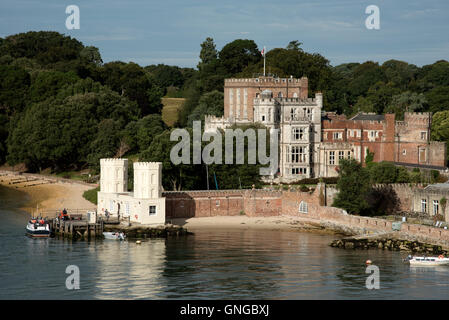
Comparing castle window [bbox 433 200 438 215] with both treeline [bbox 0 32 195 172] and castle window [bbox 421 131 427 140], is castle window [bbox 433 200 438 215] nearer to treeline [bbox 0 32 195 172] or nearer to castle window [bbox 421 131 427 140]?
castle window [bbox 421 131 427 140]

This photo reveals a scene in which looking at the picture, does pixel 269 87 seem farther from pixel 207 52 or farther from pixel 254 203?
pixel 207 52

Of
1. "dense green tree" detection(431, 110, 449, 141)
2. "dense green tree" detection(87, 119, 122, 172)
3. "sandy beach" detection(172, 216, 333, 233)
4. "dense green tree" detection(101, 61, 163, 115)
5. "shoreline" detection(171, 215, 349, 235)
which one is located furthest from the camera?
"dense green tree" detection(101, 61, 163, 115)

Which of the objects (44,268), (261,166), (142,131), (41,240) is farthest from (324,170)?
(44,268)

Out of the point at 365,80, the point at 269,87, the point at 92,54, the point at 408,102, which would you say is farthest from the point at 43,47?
the point at 269,87

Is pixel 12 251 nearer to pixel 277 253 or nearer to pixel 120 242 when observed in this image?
pixel 120 242

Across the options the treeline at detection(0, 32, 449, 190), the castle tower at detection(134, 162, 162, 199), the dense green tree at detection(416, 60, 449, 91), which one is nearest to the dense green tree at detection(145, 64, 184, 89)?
the treeline at detection(0, 32, 449, 190)

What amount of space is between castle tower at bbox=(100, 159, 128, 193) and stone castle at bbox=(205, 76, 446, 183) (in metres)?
16.3

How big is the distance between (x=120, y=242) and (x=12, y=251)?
7.69m

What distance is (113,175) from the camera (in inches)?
2756

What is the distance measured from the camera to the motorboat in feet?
205

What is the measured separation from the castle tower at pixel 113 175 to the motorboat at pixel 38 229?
774 centimetres

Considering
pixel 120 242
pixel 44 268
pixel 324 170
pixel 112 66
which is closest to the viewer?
pixel 44 268

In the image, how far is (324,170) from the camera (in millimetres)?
84188

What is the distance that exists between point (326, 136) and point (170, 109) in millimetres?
54678
